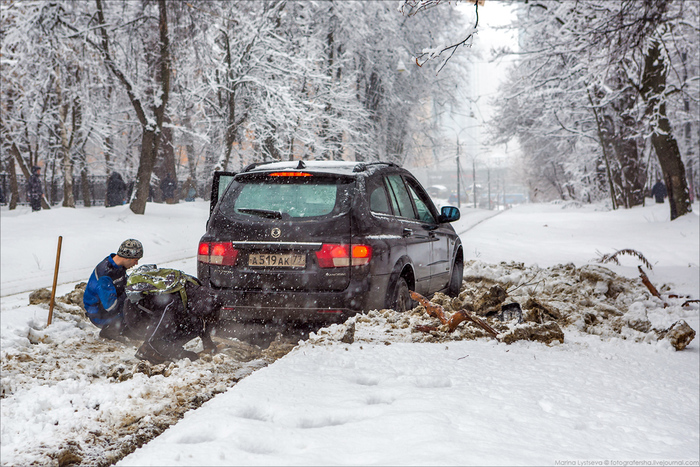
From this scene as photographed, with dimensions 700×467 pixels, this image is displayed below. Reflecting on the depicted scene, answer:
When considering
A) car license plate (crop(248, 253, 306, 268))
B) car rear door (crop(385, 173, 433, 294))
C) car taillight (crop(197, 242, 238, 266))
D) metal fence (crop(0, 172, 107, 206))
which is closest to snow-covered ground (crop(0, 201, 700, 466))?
car rear door (crop(385, 173, 433, 294))

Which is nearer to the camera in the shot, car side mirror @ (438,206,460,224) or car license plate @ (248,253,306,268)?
car license plate @ (248,253,306,268)

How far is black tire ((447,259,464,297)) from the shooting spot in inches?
300

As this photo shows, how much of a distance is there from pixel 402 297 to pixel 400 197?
108 centimetres

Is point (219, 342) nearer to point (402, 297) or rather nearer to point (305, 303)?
point (305, 303)

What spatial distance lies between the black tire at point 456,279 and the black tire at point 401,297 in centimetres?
165

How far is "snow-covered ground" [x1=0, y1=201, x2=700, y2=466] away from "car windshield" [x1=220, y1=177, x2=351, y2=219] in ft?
3.25

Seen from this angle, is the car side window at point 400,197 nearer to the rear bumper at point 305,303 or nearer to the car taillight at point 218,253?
the rear bumper at point 305,303

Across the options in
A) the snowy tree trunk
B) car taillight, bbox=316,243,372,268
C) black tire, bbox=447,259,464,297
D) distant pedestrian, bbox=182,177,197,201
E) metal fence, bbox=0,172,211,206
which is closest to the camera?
car taillight, bbox=316,243,372,268

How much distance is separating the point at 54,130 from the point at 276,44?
1080 centimetres

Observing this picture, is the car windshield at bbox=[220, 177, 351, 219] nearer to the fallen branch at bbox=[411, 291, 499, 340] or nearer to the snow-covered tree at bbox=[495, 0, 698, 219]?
the fallen branch at bbox=[411, 291, 499, 340]

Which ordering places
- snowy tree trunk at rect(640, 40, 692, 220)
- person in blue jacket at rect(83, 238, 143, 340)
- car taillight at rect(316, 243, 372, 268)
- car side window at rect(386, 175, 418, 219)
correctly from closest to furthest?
car taillight at rect(316, 243, 372, 268), person in blue jacket at rect(83, 238, 143, 340), car side window at rect(386, 175, 418, 219), snowy tree trunk at rect(640, 40, 692, 220)

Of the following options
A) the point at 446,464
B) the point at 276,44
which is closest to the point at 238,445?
the point at 446,464

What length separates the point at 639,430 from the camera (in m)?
3.20

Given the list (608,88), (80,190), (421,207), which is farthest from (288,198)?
(80,190)
